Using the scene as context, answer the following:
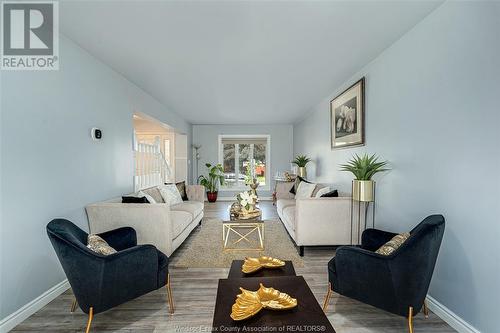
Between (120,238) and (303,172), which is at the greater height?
(303,172)

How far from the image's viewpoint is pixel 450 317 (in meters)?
1.93

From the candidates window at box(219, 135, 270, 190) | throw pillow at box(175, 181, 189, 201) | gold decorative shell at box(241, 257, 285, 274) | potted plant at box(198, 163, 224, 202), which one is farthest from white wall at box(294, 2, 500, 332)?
potted plant at box(198, 163, 224, 202)

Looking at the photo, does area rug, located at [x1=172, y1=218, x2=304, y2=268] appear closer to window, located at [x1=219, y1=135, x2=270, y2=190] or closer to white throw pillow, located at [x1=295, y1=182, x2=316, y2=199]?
white throw pillow, located at [x1=295, y1=182, x2=316, y2=199]

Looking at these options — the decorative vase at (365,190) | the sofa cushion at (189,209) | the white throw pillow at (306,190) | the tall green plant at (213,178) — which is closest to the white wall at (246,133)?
the tall green plant at (213,178)

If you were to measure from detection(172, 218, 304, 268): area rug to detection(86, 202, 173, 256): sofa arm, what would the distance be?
19.8 inches

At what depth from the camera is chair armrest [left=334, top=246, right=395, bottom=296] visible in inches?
68.1

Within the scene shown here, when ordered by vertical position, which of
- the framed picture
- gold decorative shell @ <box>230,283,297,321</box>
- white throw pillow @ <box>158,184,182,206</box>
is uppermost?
the framed picture

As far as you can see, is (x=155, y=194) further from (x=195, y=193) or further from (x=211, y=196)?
(x=211, y=196)

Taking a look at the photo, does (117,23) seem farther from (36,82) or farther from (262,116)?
(262,116)

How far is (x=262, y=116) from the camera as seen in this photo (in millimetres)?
6766

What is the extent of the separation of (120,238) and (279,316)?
182cm

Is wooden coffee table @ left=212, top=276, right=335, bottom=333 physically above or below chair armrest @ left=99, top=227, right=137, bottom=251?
below

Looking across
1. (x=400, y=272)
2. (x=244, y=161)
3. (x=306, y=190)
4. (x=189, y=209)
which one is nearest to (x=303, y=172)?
(x=306, y=190)

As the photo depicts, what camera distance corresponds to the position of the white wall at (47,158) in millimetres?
1939
